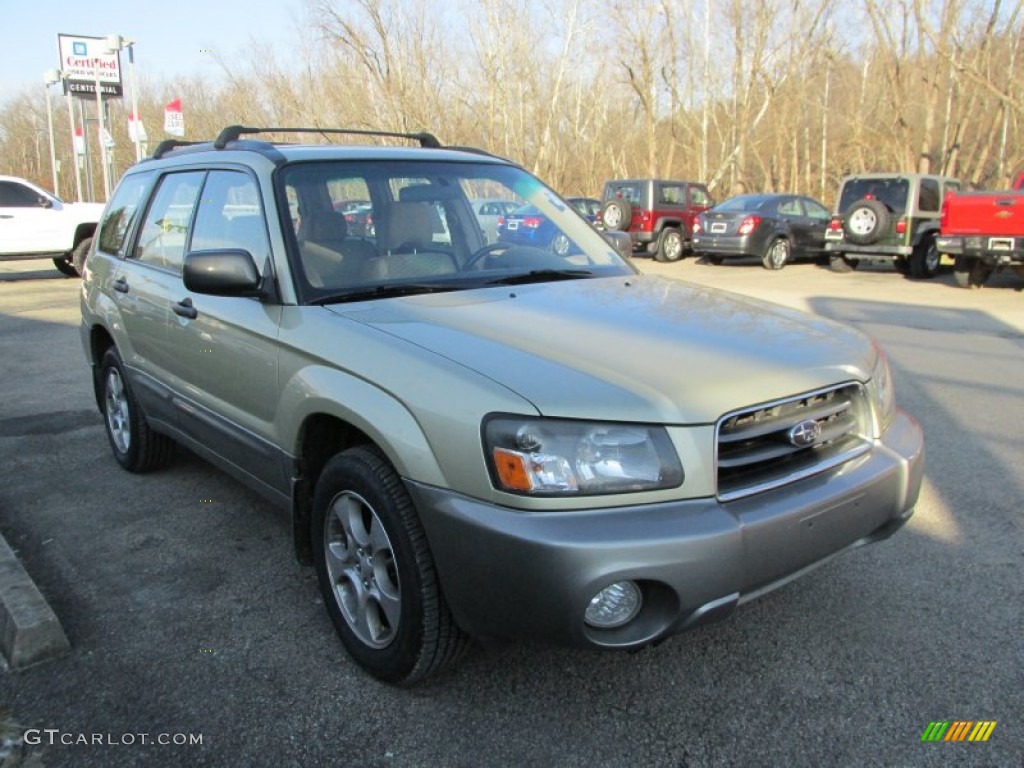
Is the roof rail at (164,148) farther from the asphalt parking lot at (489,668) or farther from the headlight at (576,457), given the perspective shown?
the headlight at (576,457)

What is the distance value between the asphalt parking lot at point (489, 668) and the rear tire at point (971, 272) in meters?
10.4

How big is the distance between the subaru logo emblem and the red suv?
1738cm

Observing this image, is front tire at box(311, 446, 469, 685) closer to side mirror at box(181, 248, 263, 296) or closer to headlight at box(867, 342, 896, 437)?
side mirror at box(181, 248, 263, 296)

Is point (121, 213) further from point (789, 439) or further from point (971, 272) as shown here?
point (971, 272)

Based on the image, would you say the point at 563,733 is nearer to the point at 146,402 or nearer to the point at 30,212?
the point at 146,402

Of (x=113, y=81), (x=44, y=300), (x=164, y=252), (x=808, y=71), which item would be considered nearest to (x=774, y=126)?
(x=808, y=71)

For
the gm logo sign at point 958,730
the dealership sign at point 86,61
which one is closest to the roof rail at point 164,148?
the gm logo sign at point 958,730

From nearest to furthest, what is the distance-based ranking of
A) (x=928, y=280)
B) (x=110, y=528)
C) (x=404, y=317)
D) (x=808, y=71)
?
1. (x=404, y=317)
2. (x=110, y=528)
3. (x=928, y=280)
4. (x=808, y=71)

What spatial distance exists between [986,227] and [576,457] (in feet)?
40.3

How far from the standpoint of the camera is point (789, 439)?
2.43m

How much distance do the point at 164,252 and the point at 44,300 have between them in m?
10.8

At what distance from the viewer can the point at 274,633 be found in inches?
120

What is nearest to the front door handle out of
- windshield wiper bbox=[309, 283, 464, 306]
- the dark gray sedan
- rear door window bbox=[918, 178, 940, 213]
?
windshield wiper bbox=[309, 283, 464, 306]

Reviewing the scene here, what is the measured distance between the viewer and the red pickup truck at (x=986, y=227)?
1179 cm
